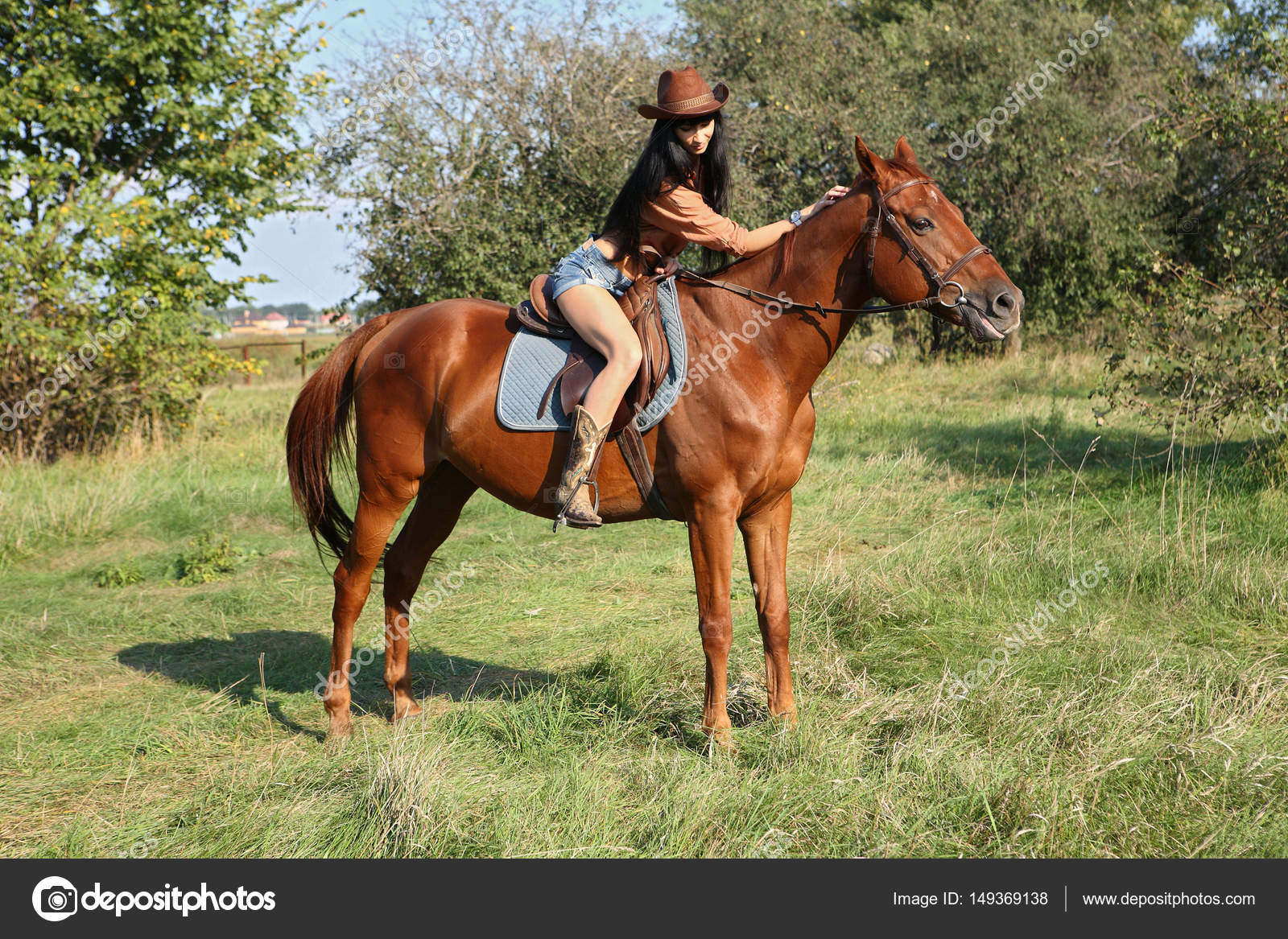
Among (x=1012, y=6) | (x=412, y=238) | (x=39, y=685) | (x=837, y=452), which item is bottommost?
(x=39, y=685)

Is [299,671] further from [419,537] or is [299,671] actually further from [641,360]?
[641,360]

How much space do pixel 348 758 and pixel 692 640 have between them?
185cm

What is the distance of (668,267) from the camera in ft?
13.2

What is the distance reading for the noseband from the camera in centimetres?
342

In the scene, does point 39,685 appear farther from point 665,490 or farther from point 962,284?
point 962,284

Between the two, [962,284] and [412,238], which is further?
[412,238]

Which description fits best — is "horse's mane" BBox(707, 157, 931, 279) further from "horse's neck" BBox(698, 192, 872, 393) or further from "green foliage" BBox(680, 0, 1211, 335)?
"green foliage" BBox(680, 0, 1211, 335)

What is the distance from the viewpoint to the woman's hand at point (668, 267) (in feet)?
13.0

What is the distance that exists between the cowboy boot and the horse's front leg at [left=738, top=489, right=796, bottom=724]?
683 millimetres

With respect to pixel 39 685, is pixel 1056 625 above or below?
above

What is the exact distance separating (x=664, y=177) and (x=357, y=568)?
89.9 inches

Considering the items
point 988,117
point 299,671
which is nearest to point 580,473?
point 299,671
